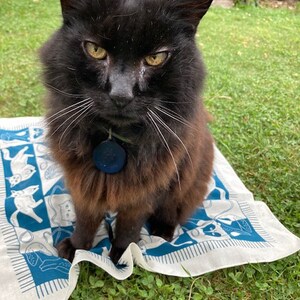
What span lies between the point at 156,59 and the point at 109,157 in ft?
1.26

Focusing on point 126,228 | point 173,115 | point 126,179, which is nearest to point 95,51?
point 173,115

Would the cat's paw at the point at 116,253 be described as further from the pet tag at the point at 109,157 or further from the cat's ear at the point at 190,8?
the cat's ear at the point at 190,8

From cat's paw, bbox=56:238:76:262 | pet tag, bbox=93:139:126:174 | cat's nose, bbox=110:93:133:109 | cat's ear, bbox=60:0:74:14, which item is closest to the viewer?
cat's nose, bbox=110:93:133:109

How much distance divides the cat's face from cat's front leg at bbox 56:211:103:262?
49 centimetres

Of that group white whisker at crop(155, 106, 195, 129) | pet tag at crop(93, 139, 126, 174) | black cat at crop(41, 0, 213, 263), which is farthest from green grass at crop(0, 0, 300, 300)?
white whisker at crop(155, 106, 195, 129)

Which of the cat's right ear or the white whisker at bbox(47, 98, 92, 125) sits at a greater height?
the cat's right ear

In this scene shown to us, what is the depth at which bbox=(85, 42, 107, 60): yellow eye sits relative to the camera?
1.11 m

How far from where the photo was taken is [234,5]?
6.83 m

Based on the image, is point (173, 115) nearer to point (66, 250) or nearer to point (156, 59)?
point (156, 59)

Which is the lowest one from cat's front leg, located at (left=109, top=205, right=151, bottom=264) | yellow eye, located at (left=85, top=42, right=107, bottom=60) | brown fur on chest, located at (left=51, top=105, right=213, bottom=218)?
cat's front leg, located at (left=109, top=205, right=151, bottom=264)

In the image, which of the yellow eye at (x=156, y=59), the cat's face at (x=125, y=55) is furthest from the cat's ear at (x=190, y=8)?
the yellow eye at (x=156, y=59)

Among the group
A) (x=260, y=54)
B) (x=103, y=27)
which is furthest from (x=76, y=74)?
(x=260, y=54)

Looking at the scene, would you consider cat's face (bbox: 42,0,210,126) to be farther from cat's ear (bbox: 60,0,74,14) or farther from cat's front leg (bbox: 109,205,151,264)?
cat's front leg (bbox: 109,205,151,264)

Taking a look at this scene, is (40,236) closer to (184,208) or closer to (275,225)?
(184,208)
